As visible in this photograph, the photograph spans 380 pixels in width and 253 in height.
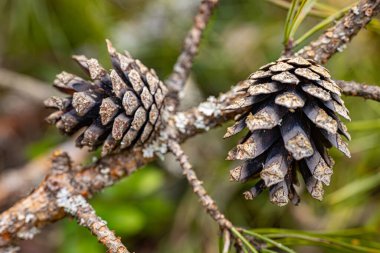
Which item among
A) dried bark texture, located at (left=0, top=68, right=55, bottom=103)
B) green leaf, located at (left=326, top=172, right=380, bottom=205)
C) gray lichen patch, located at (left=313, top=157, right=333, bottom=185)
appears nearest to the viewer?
gray lichen patch, located at (left=313, top=157, right=333, bottom=185)

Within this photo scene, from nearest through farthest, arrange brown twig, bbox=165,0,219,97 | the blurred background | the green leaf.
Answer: brown twig, bbox=165,0,219,97 → the green leaf → the blurred background

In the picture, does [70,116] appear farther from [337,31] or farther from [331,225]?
[331,225]

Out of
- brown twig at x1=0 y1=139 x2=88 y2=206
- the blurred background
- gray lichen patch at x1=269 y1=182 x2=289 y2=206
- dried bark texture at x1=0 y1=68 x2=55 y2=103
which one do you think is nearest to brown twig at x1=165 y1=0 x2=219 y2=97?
gray lichen patch at x1=269 y1=182 x2=289 y2=206

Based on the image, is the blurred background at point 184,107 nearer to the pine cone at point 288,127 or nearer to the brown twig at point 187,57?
the brown twig at point 187,57

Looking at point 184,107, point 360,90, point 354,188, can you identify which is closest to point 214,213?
point 360,90

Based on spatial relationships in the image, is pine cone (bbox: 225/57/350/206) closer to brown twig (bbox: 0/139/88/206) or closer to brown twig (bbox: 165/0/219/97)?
brown twig (bbox: 165/0/219/97)

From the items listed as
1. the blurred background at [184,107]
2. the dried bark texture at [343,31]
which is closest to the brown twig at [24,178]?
the blurred background at [184,107]
